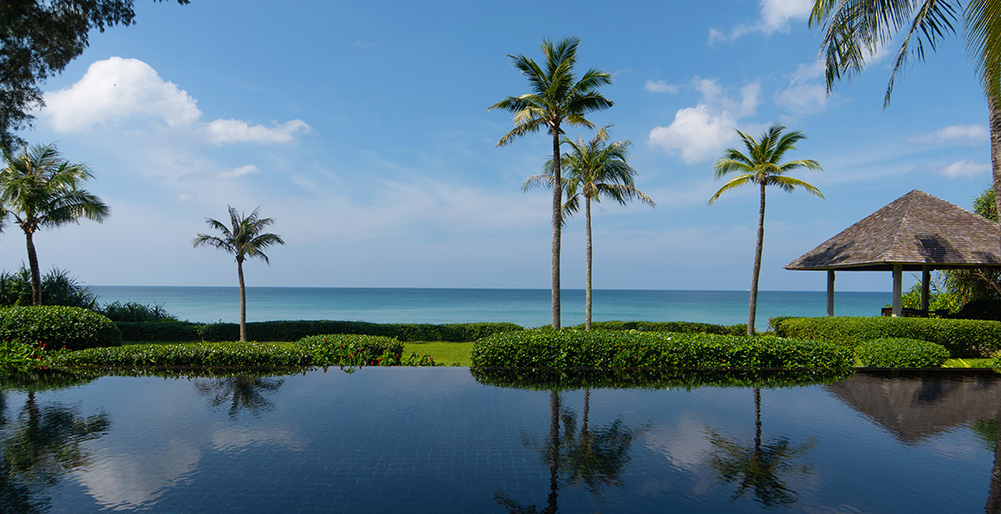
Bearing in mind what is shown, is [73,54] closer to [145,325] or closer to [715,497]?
[145,325]

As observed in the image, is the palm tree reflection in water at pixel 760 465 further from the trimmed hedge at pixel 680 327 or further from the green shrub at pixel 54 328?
the trimmed hedge at pixel 680 327

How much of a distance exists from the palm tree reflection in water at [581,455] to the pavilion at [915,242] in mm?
14869

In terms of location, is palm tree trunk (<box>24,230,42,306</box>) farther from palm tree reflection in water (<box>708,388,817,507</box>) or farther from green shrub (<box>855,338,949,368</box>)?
green shrub (<box>855,338,949,368</box>)

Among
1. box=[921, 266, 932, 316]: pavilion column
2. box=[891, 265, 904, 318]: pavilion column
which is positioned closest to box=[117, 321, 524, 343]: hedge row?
box=[891, 265, 904, 318]: pavilion column

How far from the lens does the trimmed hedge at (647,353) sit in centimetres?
1195

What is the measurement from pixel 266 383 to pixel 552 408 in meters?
5.98

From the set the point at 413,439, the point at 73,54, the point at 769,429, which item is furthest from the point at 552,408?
the point at 73,54

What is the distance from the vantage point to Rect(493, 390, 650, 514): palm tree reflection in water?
5.07m

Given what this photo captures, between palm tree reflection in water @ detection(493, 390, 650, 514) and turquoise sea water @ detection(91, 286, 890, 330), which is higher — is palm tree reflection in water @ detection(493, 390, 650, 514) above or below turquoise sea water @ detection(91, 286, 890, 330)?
above

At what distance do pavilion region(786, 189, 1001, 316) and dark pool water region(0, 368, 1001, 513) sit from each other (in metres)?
9.04

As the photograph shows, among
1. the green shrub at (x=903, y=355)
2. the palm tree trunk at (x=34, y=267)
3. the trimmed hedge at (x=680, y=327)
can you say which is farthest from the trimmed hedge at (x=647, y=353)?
the palm tree trunk at (x=34, y=267)

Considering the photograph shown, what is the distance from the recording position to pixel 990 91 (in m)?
9.63

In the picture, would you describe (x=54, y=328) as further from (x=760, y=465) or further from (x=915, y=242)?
(x=915, y=242)

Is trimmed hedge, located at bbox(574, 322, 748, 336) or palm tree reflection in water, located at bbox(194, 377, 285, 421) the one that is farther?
trimmed hedge, located at bbox(574, 322, 748, 336)
